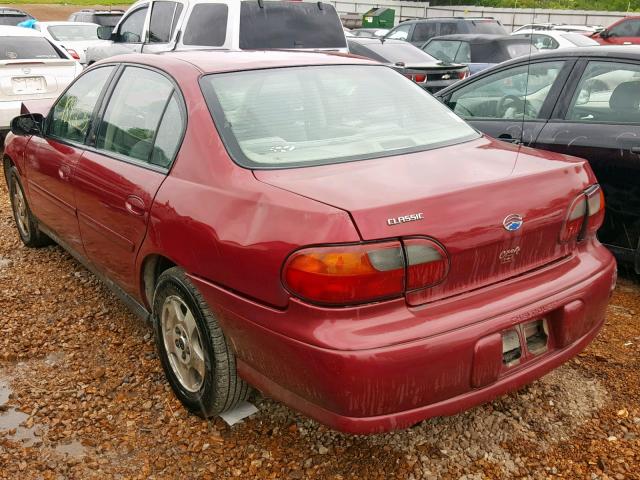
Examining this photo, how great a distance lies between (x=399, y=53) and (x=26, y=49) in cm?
564

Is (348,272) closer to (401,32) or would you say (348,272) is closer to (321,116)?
(321,116)

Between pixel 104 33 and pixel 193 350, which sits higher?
pixel 104 33

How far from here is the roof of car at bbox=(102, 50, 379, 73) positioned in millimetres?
3123

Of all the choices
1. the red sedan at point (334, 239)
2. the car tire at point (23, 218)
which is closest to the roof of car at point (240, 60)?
the red sedan at point (334, 239)

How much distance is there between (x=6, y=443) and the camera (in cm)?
278

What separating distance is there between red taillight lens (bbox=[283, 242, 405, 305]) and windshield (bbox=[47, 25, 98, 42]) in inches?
590

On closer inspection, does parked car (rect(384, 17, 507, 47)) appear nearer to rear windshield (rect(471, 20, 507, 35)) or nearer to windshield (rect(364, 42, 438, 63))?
rear windshield (rect(471, 20, 507, 35))

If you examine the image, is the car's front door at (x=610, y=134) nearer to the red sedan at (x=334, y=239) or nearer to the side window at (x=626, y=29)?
the red sedan at (x=334, y=239)

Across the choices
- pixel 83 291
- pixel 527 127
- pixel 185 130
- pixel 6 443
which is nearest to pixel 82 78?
pixel 83 291

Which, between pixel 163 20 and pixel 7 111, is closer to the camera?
pixel 7 111

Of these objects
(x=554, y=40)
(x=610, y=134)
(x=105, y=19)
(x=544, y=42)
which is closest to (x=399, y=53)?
(x=554, y=40)

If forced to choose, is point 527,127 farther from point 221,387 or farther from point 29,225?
point 29,225

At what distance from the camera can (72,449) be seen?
2742 millimetres

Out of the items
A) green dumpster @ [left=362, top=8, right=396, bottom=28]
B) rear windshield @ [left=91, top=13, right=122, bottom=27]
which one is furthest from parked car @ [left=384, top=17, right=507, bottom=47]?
green dumpster @ [left=362, top=8, right=396, bottom=28]
